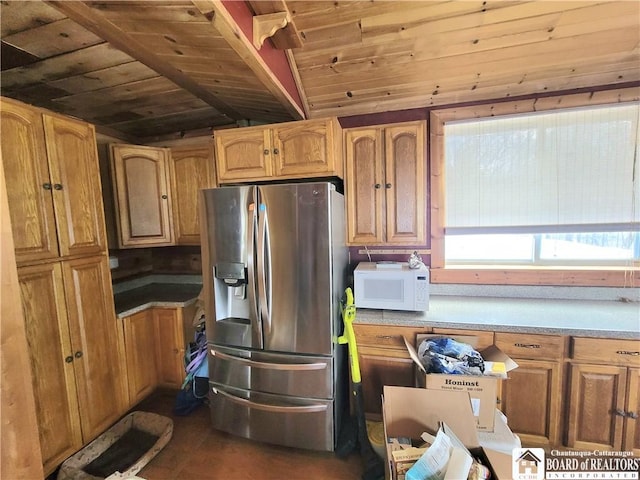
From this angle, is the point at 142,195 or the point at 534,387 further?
the point at 142,195

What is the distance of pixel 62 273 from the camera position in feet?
5.26

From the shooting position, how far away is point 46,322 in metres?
1.52

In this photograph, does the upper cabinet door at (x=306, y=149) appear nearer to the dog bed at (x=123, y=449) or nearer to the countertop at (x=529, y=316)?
the countertop at (x=529, y=316)

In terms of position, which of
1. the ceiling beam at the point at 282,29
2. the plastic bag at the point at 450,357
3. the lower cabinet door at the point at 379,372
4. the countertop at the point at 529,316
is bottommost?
the lower cabinet door at the point at 379,372

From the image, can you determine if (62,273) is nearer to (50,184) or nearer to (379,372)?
(50,184)

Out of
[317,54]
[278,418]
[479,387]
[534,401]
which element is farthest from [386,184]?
[278,418]

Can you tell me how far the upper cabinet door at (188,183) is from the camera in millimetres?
2422

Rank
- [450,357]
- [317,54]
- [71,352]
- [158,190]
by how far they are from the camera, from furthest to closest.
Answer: [158,190], [317,54], [71,352], [450,357]

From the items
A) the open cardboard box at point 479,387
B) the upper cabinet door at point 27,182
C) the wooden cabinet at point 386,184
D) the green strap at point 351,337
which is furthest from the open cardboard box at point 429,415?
the upper cabinet door at point 27,182

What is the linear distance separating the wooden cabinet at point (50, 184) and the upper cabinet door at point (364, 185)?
1.75 m

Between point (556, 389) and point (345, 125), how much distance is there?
91.2 inches

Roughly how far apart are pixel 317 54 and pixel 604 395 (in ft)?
8.74

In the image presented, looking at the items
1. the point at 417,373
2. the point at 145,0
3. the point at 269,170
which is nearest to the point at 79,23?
the point at 145,0

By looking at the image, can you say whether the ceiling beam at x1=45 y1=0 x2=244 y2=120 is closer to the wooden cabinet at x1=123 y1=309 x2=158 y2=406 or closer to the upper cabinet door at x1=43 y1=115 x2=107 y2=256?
the upper cabinet door at x1=43 y1=115 x2=107 y2=256
